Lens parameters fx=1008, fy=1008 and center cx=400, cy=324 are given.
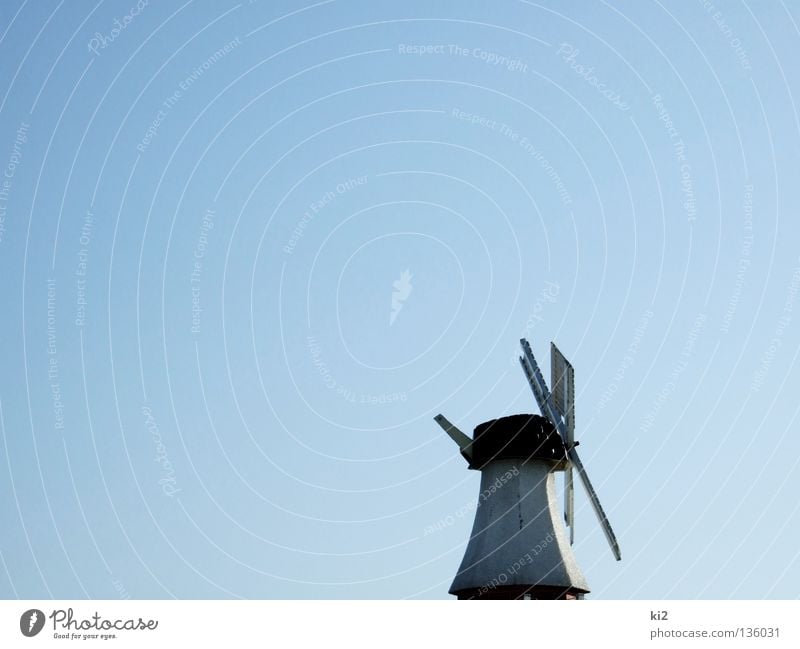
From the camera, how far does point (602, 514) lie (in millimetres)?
36562

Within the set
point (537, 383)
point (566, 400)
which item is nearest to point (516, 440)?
point (566, 400)

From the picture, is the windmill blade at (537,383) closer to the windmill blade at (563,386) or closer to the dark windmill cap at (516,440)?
the windmill blade at (563,386)

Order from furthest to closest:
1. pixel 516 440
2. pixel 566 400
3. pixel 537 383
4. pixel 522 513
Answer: pixel 537 383 < pixel 566 400 < pixel 516 440 < pixel 522 513

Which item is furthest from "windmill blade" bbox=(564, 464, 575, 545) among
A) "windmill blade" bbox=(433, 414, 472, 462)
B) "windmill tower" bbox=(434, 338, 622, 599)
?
"windmill blade" bbox=(433, 414, 472, 462)

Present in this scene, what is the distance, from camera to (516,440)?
112 feet

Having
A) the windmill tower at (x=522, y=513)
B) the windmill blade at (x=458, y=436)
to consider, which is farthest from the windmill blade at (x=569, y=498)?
the windmill blade at (x=458, y=436)

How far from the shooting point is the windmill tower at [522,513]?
106 ft

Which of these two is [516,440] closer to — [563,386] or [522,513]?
[522,513]

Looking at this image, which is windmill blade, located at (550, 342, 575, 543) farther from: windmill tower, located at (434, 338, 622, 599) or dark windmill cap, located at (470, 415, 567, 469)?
dark windmill cap, located at (470, 415, 567, 469)

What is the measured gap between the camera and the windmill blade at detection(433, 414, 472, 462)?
117 feet

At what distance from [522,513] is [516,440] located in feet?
8.12
